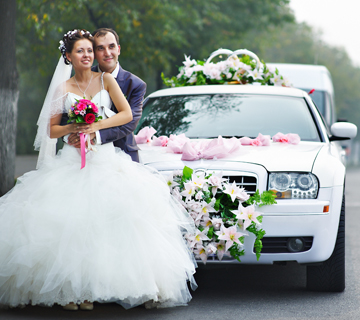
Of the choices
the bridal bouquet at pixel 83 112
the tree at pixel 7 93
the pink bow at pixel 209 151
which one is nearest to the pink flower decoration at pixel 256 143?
the pink bow at pixel 209 151

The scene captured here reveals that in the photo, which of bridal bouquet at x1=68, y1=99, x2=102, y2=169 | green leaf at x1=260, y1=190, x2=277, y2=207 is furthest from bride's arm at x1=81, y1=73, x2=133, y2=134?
green leaf at x1=260, y1=190, x2=277, y2=207

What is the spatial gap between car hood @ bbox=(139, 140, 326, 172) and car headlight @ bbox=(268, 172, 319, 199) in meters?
0.05

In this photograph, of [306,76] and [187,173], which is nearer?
[187,173]

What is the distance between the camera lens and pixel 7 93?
28.2ft

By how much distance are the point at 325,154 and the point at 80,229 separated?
86.9 inches

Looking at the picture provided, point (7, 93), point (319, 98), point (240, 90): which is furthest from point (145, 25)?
point (240, 90)

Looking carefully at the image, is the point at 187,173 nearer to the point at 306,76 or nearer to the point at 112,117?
the point at 112,117

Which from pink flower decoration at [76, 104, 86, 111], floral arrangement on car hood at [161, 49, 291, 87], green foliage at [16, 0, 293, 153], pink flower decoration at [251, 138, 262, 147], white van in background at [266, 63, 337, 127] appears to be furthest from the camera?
green foliage at [16, 0, 293, 153]

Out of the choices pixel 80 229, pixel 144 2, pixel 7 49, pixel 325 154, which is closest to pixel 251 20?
pixel 144 2

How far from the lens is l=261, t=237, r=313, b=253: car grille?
4496mm

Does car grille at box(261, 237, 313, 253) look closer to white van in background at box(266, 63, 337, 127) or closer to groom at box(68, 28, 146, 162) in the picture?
groom at box(68, 28, 146, 162)

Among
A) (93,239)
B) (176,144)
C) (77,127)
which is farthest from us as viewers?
(176,144)

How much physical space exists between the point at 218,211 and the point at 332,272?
1138mm

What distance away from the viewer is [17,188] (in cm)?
439
